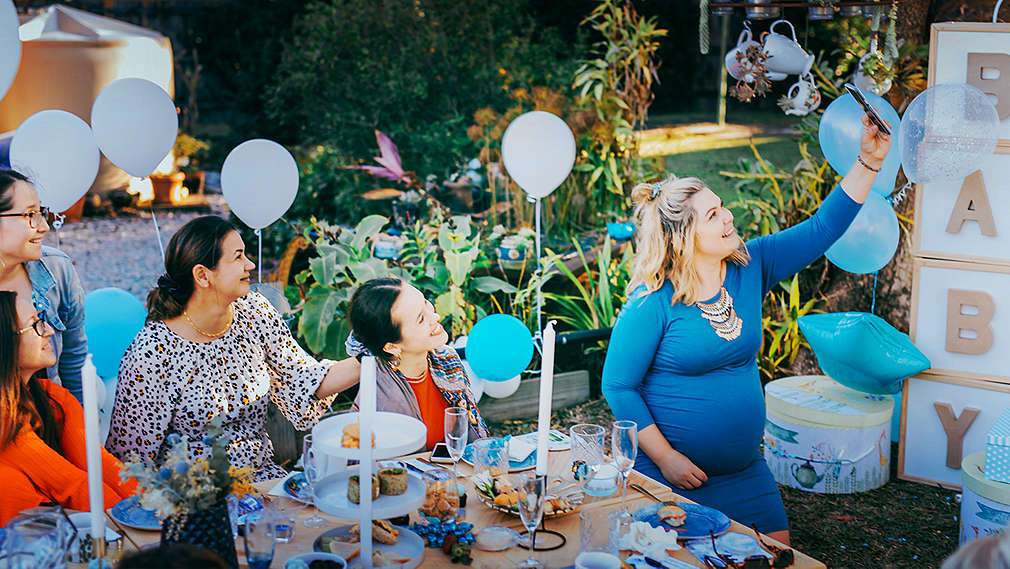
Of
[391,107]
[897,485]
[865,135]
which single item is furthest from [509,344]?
[391,107]

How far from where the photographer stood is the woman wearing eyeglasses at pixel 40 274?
8.31ft

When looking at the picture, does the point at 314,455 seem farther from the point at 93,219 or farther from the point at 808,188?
the point at 93,219

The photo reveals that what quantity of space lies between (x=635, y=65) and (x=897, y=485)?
3232mm

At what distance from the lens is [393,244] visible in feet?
15.2

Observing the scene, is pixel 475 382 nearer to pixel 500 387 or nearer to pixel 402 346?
pixel 500 387

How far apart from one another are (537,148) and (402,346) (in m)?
1.35

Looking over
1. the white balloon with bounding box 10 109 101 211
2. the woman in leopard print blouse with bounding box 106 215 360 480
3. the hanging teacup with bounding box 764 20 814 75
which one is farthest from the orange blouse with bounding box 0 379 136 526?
the hanging teacup with bounding box 764 20 814 75

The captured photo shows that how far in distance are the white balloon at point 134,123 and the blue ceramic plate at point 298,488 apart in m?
1.51

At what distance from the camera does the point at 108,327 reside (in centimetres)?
342

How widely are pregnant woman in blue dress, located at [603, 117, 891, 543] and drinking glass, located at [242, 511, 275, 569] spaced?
1.31m

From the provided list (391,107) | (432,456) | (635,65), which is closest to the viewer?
(432,456)

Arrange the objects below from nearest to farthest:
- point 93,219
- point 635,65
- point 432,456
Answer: point 432,456 < point 635,65 < point 93,219

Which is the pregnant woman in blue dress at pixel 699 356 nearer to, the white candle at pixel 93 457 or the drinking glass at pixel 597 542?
the drinking glass at pixel 597 542

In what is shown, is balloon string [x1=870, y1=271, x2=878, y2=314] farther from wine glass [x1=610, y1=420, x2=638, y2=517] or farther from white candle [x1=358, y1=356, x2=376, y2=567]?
white candle [x1=358, y1=356, x2=376, y2=567]
